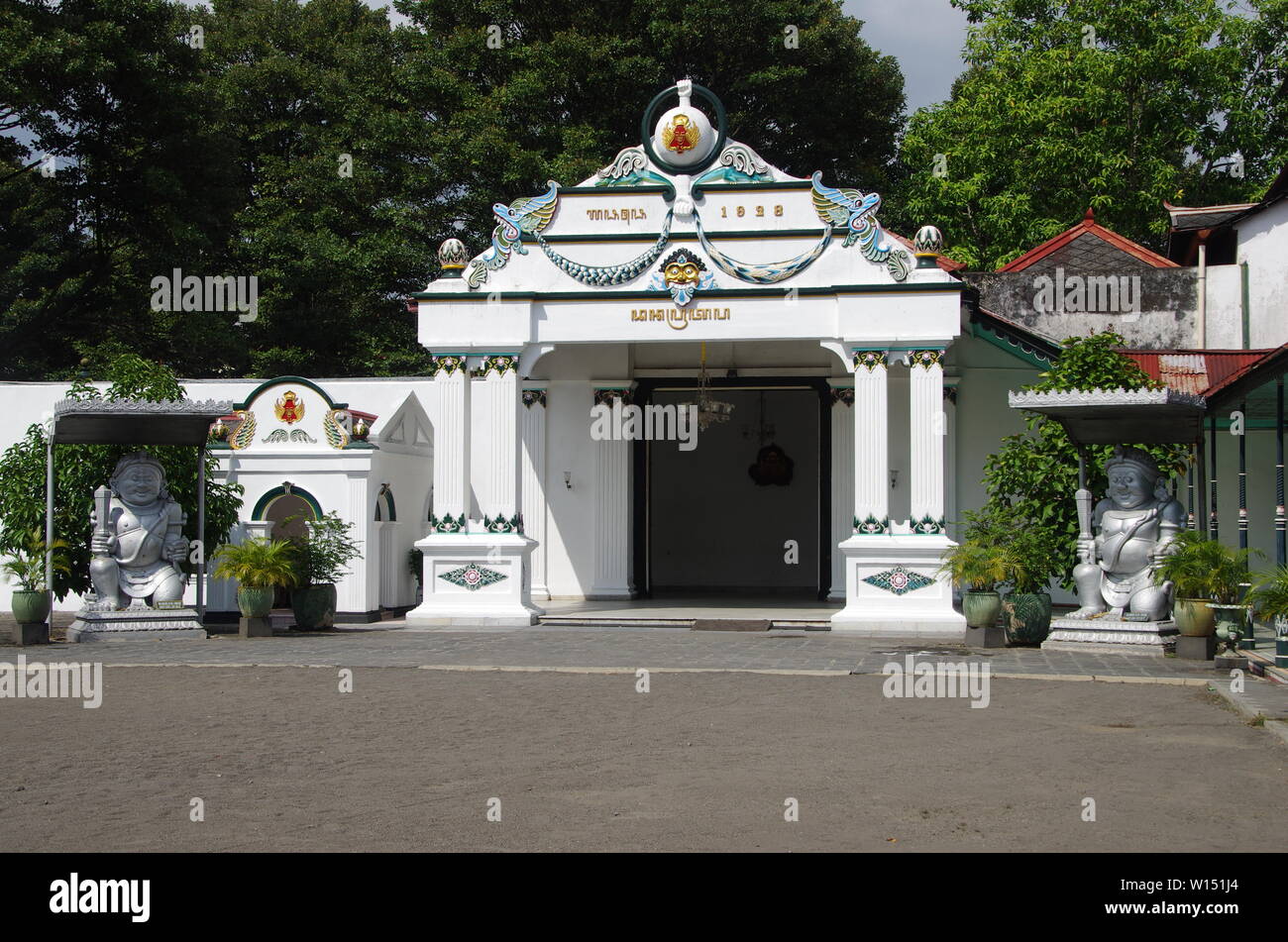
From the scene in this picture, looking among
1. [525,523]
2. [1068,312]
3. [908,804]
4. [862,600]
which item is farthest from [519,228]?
[908,804]

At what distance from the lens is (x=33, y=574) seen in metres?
17.5

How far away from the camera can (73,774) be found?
27.7 feet

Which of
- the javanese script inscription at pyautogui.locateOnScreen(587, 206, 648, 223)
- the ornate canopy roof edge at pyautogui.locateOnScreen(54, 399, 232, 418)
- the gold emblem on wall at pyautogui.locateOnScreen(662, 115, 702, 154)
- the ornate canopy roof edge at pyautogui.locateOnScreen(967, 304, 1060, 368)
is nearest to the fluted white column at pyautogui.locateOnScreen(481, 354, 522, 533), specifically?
the javanese script inscription at pyautogui.locateOnScreen(587, 206, 648, 223)

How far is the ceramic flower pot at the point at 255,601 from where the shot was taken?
58.6ft

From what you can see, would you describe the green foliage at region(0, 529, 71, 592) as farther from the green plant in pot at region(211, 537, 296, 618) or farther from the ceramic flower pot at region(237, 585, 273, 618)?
the ceramic flower pot at region(237, 585, 273, 618)

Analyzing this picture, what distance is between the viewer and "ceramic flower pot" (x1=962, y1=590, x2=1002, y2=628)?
16.3 metres

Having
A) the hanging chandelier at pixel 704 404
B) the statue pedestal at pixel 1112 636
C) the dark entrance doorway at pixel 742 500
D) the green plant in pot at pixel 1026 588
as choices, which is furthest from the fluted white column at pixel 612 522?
the statue pedestal at pixel 1112 636

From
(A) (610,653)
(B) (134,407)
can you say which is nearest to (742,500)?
(A) (610,653)

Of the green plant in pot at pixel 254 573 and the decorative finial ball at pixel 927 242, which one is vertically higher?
the decorative finial ball at pixel 927 242

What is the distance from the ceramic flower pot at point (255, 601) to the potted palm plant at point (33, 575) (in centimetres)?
211

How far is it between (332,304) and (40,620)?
60.3ft

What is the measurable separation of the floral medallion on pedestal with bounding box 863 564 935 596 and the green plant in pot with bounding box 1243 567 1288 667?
17.6 ft

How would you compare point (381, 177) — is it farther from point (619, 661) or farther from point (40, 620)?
point (619, 661)

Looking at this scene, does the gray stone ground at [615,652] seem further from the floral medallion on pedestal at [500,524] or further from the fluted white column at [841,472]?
the fluted white column at [841,472]
